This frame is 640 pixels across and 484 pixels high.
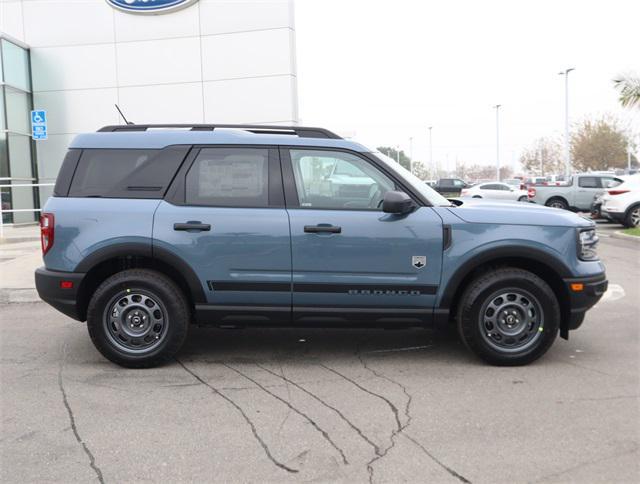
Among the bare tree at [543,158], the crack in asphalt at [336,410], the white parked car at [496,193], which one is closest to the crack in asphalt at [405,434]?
the crack in asphalt at [336,410]

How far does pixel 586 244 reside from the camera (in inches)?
189

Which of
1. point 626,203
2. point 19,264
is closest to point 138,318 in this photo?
point 19,264

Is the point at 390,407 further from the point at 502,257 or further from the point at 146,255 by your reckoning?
the point at 146,255

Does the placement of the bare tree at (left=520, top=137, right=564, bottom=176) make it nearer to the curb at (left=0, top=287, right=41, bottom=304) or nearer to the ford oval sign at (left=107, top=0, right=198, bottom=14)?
the ford oval sign at (left=107, top=0, right=198, bottom=14)

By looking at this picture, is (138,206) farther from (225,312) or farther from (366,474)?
(366,474)

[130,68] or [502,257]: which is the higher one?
[130,68]

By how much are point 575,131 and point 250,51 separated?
201 ft

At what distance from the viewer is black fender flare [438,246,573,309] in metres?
4.63

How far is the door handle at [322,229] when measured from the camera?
461 centimetres

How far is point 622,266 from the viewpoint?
393 inches

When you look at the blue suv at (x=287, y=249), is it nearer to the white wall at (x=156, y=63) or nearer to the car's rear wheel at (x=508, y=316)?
the car's rear wheel at (x=508, y=316)

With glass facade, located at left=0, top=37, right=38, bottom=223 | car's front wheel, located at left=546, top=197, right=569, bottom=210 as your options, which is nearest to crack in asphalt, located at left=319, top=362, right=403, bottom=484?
glass facade, located at left=0, top=37, right=38, bottom=223

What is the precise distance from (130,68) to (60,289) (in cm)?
1571

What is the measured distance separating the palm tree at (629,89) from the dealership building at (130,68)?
9901 millimetres
